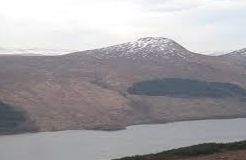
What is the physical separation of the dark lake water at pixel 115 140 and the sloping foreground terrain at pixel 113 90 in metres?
9.06

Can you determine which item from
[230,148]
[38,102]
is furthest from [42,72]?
[230,148]

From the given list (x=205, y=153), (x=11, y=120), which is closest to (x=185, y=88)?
(x=11, y=120)

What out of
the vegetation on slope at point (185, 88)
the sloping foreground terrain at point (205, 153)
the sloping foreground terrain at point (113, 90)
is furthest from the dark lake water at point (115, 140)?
the sloping foreground terrain at point (205, 153)

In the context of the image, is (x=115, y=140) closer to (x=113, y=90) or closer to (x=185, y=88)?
(x=113, y=90)

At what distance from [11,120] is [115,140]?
33044 mm

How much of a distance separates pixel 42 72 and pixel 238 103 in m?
53.4

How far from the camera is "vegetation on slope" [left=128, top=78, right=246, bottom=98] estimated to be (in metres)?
143

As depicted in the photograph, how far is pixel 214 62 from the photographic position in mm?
177625

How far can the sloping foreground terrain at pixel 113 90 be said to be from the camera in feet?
395

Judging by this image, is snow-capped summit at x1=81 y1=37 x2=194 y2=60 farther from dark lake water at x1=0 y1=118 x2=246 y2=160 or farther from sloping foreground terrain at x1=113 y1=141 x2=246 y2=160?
sloping foreground terrain at x1=113 y1=141 x2=246 y2=160

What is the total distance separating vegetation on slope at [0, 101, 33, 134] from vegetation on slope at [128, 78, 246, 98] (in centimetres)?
3515

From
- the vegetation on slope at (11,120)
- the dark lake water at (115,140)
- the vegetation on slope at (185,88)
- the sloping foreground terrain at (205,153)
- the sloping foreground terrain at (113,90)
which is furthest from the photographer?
the vegetation on slope at (185,88)

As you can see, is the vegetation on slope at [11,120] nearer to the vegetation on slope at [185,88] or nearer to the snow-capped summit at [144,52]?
the vegetation on slope at [185,88]

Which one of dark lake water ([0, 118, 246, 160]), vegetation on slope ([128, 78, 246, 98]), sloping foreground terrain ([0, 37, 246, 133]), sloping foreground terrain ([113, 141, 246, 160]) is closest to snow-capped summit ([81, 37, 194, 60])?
sloping foreground terrain ([0, 37, 246, 133])
